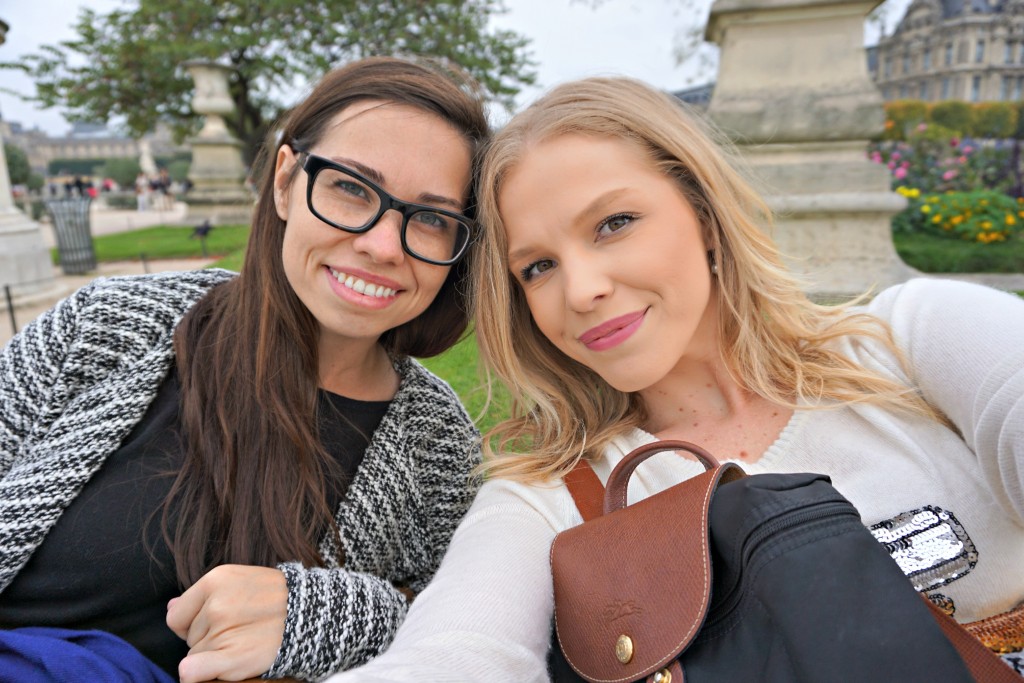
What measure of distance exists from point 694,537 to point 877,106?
479 centimetres

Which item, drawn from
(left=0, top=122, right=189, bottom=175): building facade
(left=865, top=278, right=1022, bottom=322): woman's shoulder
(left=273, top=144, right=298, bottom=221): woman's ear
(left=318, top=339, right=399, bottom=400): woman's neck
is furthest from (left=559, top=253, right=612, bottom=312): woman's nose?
(left=0, top=122, right=189, bottom=175): building facade

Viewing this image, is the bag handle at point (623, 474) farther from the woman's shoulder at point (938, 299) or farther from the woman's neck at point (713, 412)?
the woman's shoulder at point (938, 299)

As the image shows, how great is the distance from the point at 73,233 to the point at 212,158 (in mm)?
7662

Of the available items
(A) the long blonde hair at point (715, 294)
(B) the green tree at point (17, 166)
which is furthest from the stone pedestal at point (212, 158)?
(B) the green tree at point (17, 166)

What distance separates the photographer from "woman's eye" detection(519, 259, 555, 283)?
74.5 inches

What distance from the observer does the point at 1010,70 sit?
69.0 meters

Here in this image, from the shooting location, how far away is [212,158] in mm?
18094

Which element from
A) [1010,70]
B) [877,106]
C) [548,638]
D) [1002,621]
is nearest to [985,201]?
[877,106]

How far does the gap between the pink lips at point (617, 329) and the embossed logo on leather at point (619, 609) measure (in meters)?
0.67

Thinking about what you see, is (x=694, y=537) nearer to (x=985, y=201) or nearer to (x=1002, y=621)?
(x=1002, y=621)

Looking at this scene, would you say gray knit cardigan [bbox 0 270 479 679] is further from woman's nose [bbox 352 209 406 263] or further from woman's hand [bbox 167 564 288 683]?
woman's nose [bbox 352 209 406 263]

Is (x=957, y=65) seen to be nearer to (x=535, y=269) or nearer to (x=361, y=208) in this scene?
(x=535, y=269)

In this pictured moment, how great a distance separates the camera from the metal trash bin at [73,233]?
10961 millimetres

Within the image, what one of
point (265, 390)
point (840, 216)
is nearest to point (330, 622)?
point (265, 390)
